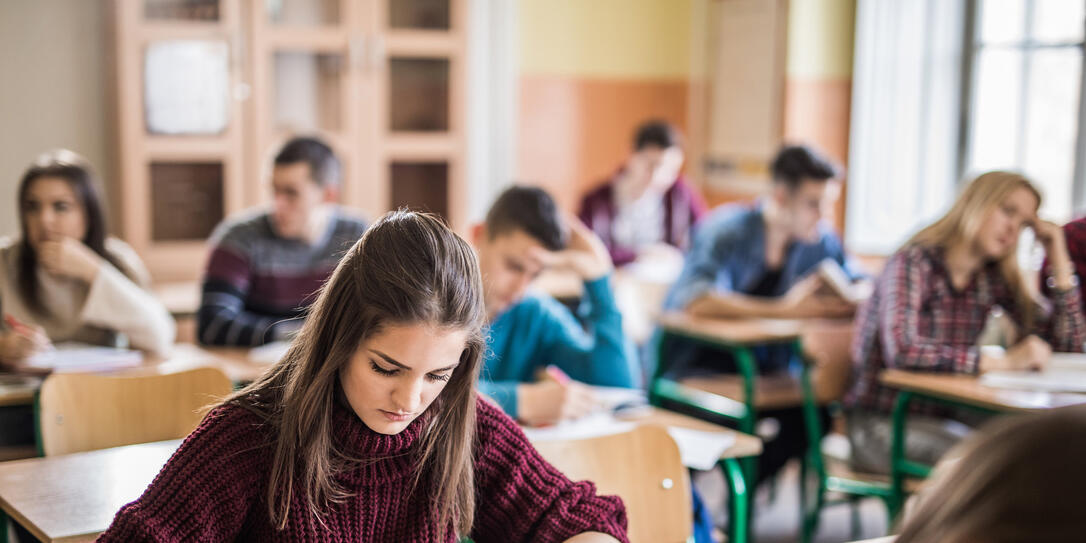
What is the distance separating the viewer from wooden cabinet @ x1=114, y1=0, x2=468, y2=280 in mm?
3805

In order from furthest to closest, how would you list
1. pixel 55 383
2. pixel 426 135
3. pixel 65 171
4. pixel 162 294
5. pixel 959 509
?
1. pixel 426 135
2. pixel 162 294
3. pixel 65 171
4. pixel 55 383
5. pixel 959 509

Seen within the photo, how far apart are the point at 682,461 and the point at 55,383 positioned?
1.12 meters

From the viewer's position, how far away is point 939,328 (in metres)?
2.89

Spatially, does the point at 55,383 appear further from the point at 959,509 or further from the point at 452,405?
the point at 959,509

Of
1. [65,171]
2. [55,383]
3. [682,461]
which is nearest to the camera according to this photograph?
[682,461]

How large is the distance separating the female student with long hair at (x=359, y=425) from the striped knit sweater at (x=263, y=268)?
167 cm

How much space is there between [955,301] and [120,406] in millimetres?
2101

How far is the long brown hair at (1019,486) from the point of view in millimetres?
625

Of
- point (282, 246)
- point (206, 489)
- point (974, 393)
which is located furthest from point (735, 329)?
point (206, 489)

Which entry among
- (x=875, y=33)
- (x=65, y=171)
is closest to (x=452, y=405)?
(x=65, y=171)

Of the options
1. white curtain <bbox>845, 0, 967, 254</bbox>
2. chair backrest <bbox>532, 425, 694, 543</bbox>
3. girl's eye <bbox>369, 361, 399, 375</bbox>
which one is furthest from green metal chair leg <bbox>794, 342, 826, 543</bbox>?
girl's eye <bbox>369, 361, 399, 375</bbox>

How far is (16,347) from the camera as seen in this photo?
2.39m

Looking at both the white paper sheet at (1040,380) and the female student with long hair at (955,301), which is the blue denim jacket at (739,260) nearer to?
the female student with long hair at (955,301)

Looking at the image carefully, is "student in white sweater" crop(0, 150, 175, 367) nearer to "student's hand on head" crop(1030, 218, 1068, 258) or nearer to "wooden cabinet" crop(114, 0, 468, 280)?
"wooden cabinet" crop(114, 0, 468, 280)
